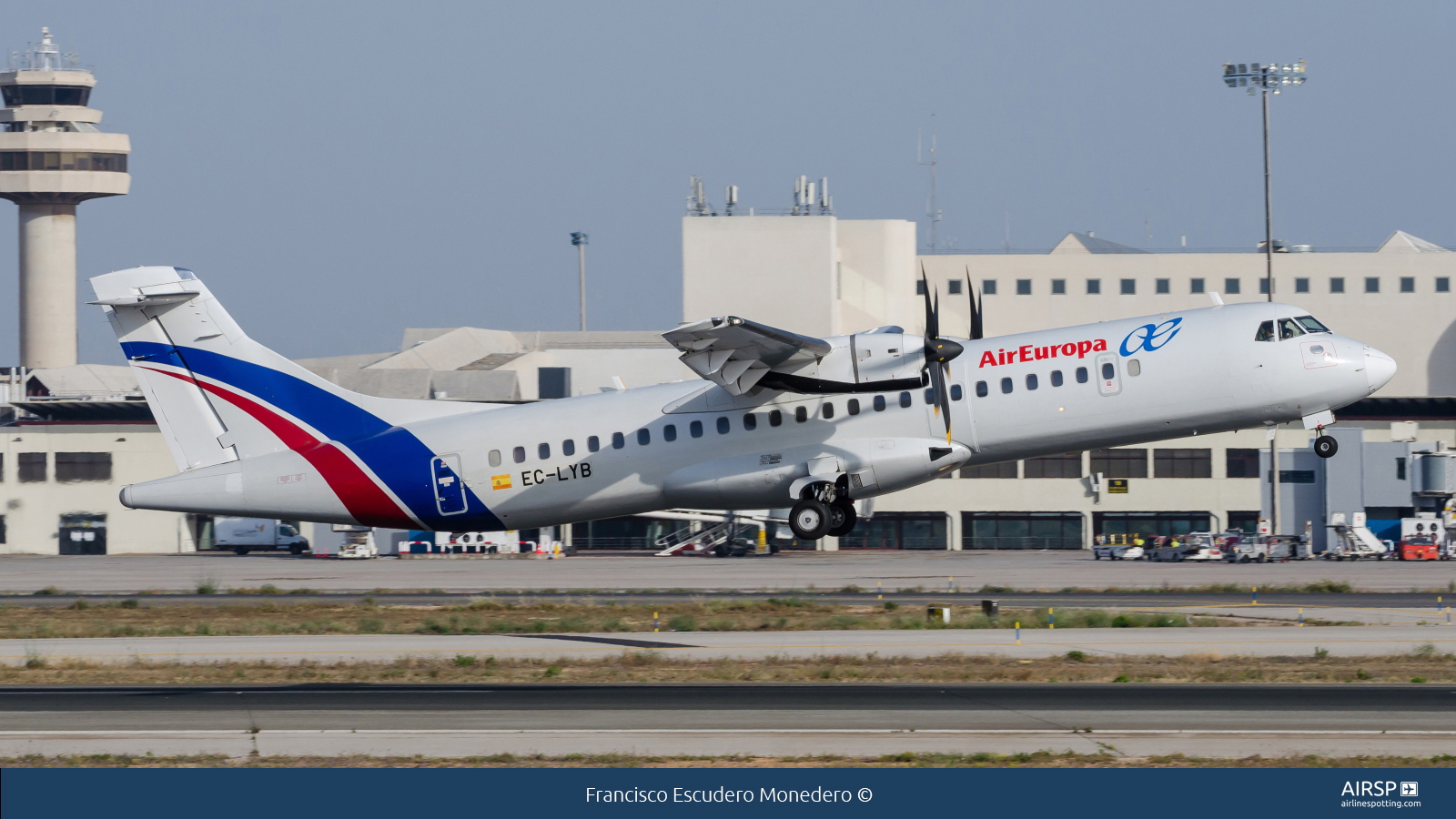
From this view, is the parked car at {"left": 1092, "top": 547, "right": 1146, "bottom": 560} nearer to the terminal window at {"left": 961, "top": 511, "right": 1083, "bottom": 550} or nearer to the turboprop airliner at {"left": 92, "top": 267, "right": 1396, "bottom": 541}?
the terminal window at {"left": 961, "top": 511, "right": 1083, "bottom": 550}

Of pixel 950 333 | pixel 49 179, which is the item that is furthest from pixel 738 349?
pixel 49 179

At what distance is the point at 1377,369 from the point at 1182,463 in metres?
50.9

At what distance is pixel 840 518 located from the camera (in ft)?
95.5

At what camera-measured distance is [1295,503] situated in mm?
70688

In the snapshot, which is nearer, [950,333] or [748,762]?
[748,762]

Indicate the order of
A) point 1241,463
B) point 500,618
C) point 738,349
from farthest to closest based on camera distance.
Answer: point 1241,463
point 500,618
point 738,349

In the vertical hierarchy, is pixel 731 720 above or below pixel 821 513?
below

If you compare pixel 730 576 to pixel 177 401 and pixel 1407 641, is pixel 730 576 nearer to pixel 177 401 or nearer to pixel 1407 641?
pixel 177 401

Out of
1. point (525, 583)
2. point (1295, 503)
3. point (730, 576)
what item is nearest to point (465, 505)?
point (525, 583)

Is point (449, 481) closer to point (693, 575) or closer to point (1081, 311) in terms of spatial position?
point (693, 575)

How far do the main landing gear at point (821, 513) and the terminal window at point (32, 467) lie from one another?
6111 cm

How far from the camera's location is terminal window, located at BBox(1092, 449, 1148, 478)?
7775 centimetres

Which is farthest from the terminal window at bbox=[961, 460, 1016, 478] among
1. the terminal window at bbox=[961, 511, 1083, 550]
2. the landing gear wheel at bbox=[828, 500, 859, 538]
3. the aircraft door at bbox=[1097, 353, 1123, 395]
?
the aircraft door at bbox=[1097, 353, 1123, 395]

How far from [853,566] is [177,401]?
30.9 m
